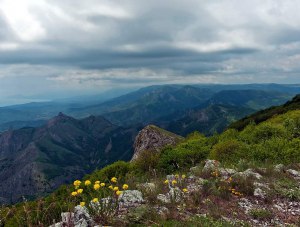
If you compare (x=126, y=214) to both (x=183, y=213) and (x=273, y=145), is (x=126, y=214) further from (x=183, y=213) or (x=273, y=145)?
(x=273, y=145)

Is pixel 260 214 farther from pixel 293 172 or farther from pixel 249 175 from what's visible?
pixel 293 172

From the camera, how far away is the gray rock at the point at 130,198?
9.47 metres

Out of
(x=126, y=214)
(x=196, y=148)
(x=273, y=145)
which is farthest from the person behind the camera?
(x=196, y=148)

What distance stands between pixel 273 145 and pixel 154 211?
56.0 ft

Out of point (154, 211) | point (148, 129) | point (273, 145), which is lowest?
point (148, 129)

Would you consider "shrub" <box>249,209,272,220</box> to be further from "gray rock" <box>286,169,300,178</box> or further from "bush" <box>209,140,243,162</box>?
"bush" <box>209,140,243,162</box>

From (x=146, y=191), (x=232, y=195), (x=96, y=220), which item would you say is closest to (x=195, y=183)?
(x=232, y=195)

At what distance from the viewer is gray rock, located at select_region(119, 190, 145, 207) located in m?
9.47

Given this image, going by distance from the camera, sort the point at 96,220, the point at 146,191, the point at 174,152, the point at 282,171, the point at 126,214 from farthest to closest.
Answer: the point at 174,152, the point at 282,171, the point at 146,191, the point at 126,214, the point at 96,220

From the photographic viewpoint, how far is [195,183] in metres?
12.2

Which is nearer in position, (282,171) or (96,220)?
(96,220)

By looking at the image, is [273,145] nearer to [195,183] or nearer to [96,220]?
[195,183]

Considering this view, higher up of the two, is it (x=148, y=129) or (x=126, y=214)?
(x=126, y=214)

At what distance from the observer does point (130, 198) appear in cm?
973
